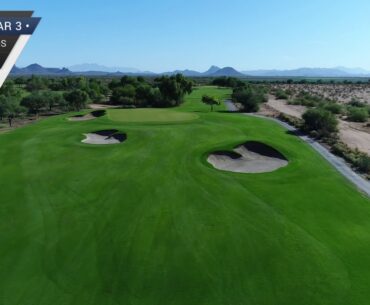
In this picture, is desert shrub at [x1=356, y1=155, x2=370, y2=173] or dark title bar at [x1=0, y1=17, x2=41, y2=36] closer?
dark title bar at [x1=0, y1=17, x2=41, y2=36]

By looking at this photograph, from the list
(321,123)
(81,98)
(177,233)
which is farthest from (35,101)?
(177,233)

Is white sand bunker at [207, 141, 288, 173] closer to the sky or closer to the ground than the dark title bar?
closer to the ground

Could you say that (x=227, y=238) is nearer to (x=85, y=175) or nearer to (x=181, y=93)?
(x=85, y=175)

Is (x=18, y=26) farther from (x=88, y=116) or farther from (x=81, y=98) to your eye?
(x=81, y=98)

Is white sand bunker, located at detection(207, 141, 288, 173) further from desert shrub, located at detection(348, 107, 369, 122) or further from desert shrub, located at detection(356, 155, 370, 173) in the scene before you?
desert shrub, located at detection(348, 107, 369, 122)

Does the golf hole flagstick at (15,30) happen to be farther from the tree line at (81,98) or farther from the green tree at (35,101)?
the green tree at (35,101)

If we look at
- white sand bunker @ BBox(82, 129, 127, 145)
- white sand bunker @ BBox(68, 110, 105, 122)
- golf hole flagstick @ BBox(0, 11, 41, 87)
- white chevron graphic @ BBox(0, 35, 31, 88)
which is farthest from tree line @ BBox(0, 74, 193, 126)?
white chevron graphic @ BBox(0, 35, 31, 88)
